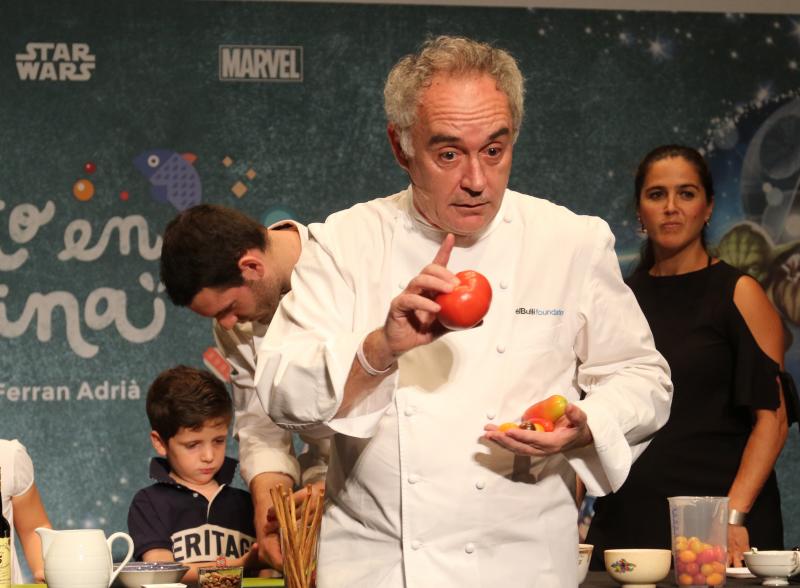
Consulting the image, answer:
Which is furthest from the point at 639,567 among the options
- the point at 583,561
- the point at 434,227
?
the point at 434,227

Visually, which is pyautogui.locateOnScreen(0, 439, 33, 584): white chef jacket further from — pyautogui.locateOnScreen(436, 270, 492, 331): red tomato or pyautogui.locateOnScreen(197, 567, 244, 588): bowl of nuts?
pyautogui.locateOnScreen(436, 270, 492, 331): red tomato

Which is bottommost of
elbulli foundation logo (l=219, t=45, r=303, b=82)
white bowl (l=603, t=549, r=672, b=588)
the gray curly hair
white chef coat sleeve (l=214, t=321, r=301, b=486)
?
white bowl (l=603, t=549, r=672, b=588)

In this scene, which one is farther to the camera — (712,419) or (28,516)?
(712,419)

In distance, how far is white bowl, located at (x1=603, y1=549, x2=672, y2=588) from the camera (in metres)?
2.22

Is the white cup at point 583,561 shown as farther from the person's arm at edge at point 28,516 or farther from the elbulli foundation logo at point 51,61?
the elbulli foundation logo at point 51,61

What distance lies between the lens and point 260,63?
458 cm

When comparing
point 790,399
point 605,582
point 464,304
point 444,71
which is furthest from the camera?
point 790,399

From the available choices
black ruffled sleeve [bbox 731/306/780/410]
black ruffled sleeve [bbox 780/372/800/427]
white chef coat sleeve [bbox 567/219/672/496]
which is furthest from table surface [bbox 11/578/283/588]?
black ruffled sleeve [bbox 780/372/800/427]

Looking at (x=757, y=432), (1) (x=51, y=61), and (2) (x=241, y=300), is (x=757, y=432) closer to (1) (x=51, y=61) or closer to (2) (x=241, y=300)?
(2) (x=241, y=300)

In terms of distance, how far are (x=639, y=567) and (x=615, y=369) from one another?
55cm

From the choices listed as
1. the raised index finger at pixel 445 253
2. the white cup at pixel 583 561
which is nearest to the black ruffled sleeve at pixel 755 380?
the white cup at pixel 583 561

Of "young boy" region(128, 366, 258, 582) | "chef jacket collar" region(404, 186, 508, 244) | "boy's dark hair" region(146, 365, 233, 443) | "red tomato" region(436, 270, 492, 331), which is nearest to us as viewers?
"red tomato" region(436, 270, 492, 331)

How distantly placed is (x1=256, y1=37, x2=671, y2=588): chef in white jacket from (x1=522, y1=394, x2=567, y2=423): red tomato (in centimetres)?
1

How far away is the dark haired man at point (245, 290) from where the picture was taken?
2.86 metres
